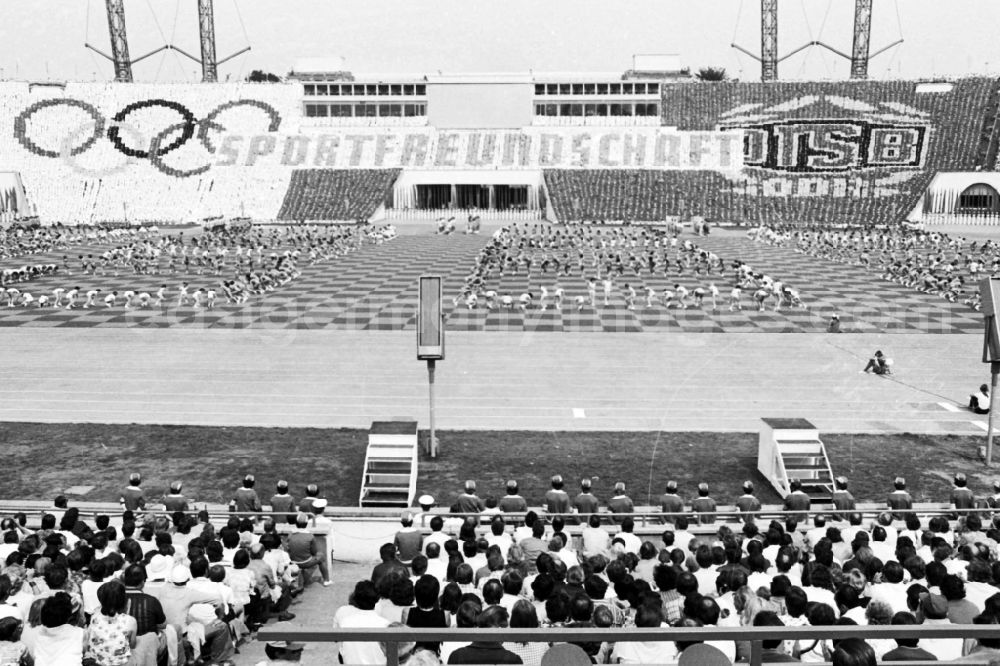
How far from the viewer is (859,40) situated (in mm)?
95750

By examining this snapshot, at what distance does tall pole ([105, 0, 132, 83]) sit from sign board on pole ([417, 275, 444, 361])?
93.4m

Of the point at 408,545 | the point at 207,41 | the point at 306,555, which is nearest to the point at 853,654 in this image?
the point at 408,545

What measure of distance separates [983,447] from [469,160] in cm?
6787

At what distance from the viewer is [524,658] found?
657cm

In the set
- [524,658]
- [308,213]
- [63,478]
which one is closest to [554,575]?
[524,658]

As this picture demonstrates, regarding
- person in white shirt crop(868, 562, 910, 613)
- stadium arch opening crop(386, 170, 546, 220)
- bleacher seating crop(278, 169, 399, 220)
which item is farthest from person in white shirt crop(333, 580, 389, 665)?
stadium arch opening crop(386, 170, 546, 220)

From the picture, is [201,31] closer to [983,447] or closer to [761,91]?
[761,91]

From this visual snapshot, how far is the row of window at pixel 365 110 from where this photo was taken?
9100 cm

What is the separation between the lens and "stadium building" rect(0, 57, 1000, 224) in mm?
74562

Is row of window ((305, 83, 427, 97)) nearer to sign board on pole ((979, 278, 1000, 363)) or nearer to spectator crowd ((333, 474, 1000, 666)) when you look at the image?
sign board on pole ((979, 278, 1000, 363))

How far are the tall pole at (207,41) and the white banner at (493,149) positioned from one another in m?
23.0

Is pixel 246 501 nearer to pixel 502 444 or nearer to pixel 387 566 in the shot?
pixel 387 566

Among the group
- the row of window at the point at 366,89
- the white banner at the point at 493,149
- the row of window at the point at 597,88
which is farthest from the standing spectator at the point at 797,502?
the row of window at the point at 366,89

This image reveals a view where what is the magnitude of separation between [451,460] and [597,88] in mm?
80486
